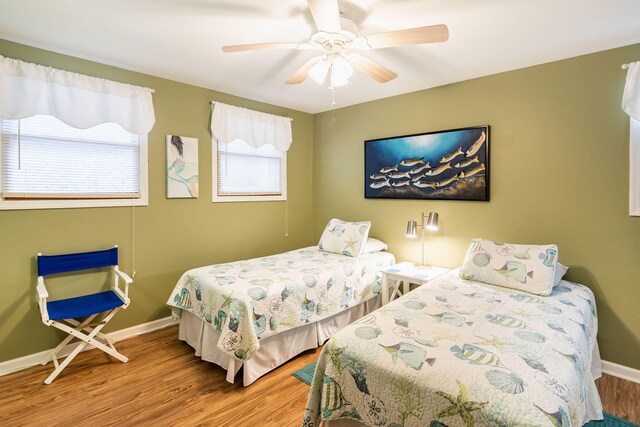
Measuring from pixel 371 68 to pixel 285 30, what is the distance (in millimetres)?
656

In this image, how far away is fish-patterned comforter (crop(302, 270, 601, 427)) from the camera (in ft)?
4.01

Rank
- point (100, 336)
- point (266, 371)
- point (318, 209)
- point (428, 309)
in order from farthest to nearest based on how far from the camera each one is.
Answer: point (318, 209) → point (100, 336) → point (266, 371) → point (428, 309)

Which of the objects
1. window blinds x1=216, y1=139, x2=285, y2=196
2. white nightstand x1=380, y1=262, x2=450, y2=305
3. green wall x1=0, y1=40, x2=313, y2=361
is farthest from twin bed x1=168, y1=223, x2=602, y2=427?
window blinds x1=216, y1=139, x2=285, y2=196

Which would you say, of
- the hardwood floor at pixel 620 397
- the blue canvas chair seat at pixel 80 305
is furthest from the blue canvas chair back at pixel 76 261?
the hardwood floor at pixel 620 397

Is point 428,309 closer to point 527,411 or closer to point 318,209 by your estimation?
point 527,411

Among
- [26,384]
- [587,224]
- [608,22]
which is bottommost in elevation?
[26,384]

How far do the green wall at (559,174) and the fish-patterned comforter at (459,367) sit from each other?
69cm

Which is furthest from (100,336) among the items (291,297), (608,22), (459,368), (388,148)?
(608,22)

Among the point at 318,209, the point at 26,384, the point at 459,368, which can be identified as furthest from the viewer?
the point at 318,209

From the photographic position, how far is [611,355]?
99.3 inches

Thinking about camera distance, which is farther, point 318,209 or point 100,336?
point 318,209

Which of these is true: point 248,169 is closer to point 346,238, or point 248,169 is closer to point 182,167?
point 182,167

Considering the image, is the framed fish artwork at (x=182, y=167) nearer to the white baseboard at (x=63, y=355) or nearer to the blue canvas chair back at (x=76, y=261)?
the blue canvas chair back at (x=76, y=261)

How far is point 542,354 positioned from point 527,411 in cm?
45
